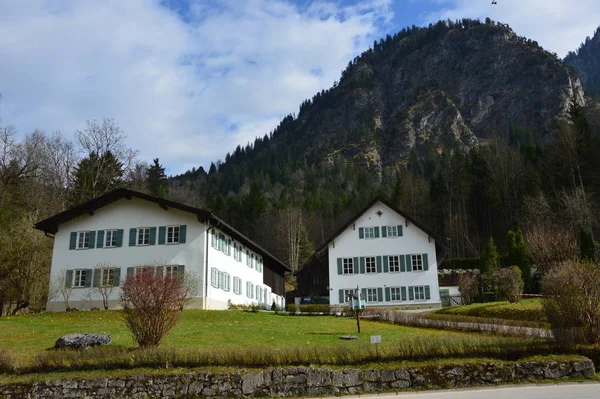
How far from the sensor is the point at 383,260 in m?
41.9

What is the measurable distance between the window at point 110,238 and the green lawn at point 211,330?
5681 millimetres

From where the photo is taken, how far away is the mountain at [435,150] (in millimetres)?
66625

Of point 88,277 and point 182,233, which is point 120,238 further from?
point 182,233

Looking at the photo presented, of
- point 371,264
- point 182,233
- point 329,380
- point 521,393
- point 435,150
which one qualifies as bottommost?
point 521,393

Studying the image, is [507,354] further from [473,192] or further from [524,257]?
[473,192]

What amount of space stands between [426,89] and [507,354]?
160m

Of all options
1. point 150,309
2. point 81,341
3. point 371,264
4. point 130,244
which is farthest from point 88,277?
point 150,309

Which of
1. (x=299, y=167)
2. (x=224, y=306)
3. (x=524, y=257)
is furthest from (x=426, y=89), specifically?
(x=224, y=306)

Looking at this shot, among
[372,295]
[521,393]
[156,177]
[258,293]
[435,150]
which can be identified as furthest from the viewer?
[435,150]

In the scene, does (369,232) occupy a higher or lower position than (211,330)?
higher

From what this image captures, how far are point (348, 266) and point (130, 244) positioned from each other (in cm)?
1679

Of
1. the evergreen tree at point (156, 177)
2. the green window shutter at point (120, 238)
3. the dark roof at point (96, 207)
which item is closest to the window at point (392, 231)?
the dark roof at point (96, 207)

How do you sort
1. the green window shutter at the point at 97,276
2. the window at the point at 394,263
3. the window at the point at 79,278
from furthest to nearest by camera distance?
the window at the point at 394,263 < the window at the point at 79,278 < the green window shutter at the point at 97,276

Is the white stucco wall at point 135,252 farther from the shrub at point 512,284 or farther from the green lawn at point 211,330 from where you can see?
the shrub at point 512,284
